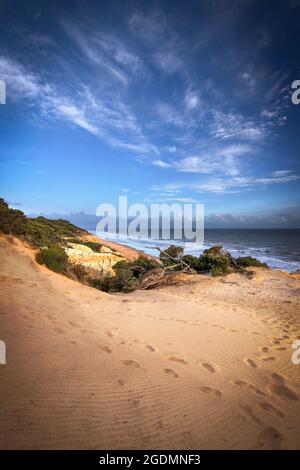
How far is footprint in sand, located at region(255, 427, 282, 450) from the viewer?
2.08 metres

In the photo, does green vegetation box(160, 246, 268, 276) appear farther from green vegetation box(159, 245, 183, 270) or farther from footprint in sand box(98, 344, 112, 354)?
footprint in sand box(98, 344, 112, 354)

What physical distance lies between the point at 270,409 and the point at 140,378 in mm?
1570

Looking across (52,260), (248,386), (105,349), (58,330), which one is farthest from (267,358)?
(52,260)

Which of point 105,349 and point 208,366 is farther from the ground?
point 105,349

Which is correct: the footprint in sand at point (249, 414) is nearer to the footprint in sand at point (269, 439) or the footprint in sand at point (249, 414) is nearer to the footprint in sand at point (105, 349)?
the footprint in sand at point (269, 439)

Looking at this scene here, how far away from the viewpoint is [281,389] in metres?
3.07

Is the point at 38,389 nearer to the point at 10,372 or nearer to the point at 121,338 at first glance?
the point at 10,372

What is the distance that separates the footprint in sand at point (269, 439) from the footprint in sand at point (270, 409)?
27 centimetres

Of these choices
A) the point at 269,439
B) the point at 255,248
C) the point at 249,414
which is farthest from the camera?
the point at 255,248

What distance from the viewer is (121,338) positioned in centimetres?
421

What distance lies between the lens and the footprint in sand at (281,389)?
9.51 ft

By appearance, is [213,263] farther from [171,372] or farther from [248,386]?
[171,372]

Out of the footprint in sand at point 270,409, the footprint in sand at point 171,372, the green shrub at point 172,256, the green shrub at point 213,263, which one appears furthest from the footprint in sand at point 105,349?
the green shrub at point 172,256
